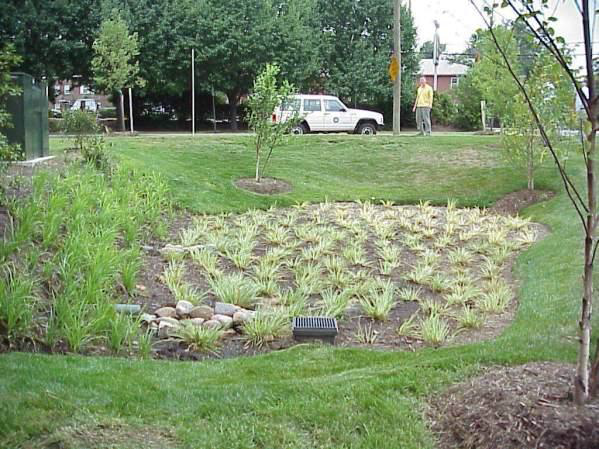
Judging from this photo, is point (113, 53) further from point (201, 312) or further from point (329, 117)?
point (201, 312)

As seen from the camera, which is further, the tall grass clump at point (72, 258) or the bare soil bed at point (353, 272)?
the bare soil bed at point (353, 272)

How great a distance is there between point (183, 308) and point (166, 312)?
0.47 feet

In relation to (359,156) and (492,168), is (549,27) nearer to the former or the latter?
(492,168)

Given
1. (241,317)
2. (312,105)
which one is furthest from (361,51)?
(241,317)

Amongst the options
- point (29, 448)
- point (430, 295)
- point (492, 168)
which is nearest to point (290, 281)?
point (430, 295)

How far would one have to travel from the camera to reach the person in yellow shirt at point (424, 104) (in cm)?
1778

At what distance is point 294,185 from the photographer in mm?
12773

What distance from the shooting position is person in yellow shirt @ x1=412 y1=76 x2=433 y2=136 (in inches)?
700

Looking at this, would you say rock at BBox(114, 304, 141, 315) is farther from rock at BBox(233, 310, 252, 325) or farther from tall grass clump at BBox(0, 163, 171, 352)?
rock at BBox(233, 310, 252, 325)

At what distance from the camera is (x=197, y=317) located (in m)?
5.68

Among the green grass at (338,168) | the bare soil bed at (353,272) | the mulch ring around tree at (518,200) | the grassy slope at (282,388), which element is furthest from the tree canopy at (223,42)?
the grassy slope at (282,388)

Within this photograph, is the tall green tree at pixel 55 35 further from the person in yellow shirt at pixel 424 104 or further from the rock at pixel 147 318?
the rock at pixel 147 318

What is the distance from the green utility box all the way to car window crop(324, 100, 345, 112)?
13.3 m

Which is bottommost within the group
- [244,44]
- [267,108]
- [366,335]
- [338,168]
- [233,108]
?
[366,335]
